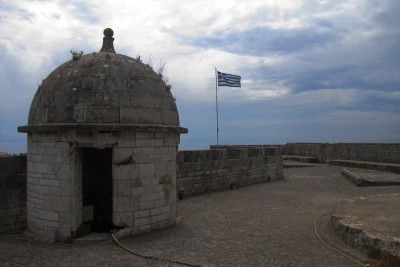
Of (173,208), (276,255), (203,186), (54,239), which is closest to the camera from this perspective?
(276,255)

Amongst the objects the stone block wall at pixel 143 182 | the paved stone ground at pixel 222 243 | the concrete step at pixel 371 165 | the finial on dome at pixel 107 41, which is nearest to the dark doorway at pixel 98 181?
the paved stone ground at pixel 222 243

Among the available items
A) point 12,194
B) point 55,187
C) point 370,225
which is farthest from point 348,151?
point 12,194

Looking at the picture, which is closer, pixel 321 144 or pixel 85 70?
pixel 85 70

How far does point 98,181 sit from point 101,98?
3779 mm

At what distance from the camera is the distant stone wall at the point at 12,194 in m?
8.84

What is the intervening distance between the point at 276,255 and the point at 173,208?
3207 mm

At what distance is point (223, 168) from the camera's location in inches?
605

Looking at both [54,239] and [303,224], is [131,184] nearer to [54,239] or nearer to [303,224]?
[54,239]

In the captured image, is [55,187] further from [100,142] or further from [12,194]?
[12,194]

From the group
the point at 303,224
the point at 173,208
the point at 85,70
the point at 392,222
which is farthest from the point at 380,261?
the point at 85,70

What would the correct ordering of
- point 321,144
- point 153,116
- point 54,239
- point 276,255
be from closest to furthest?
point 276,255, point 54,239, point 153,116, point 321,144

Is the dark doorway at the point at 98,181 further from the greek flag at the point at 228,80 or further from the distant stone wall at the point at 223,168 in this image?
the greek flag at the point at 228,80

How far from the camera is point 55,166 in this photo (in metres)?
8.02

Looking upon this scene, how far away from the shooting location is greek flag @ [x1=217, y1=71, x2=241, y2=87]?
1049 inches
